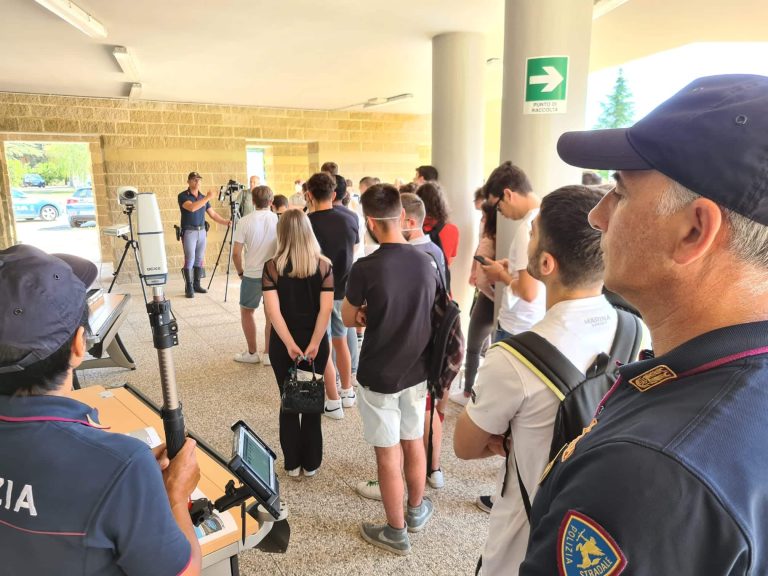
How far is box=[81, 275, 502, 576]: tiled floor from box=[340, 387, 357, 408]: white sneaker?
86 mm

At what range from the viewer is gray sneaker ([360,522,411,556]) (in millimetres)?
2062

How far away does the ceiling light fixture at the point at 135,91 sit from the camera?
6.99 meters

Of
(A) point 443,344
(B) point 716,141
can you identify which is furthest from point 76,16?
(B) point 716,141

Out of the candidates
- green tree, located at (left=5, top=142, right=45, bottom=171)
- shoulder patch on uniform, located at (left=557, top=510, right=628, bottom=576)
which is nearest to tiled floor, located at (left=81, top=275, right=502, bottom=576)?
shoulder patch on uniform, located at (left=557, top=510, right=628, bottom=576)

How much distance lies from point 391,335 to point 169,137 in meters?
8.14

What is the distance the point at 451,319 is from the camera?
6.65 feet

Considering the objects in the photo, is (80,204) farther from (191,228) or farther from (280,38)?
(280,38)

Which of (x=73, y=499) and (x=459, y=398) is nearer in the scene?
(x=73, y=499)

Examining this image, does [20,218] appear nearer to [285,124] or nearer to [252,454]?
[285,124]

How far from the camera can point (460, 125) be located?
493 centimetres

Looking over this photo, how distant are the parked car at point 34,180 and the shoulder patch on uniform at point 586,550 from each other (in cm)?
1347

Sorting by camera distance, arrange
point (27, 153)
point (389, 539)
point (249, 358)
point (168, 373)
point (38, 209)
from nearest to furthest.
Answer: point (168, 373) < point (389, 539) < point (249, 358) < point (27, 153) < point (38, 209)

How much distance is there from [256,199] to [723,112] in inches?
156

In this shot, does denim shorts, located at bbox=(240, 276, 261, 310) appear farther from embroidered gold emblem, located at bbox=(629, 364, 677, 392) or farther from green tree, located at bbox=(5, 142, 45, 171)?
green tree, located at bbox=(5, 142, 45, 171)
